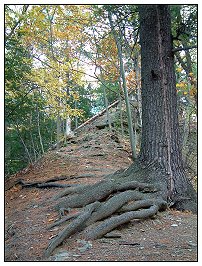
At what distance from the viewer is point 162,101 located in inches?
186

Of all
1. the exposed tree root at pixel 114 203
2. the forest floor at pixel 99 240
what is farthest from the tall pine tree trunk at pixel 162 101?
the forest floor at pixel 99 240

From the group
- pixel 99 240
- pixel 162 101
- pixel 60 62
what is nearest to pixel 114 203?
pixel 99 240

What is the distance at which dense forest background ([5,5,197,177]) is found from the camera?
5.83 meters

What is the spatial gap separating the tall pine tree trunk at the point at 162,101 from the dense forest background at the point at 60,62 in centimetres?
26

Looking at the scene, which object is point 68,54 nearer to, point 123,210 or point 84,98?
point 84,98

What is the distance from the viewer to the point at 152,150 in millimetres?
4781

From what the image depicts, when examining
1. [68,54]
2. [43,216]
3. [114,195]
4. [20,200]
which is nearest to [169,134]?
[114,195]

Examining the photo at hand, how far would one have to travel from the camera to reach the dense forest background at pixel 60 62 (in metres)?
5.83

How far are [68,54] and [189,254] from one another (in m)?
9.45

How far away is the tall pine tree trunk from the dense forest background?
0.87 feet

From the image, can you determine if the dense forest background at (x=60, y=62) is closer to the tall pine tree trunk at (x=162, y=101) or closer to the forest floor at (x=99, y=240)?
the tall pine tree trunk at (x=162, y=101)

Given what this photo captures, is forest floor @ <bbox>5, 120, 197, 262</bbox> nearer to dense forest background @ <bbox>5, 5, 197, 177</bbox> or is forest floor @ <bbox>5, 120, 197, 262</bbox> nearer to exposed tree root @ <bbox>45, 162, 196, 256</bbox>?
exposed tree root @ <bbox>45, 162, 196, 256</bbox>

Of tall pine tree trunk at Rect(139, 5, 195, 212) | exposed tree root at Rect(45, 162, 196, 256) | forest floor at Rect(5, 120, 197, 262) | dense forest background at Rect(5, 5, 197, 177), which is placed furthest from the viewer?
dense forest background at Rect(5, 5, 197, 177)

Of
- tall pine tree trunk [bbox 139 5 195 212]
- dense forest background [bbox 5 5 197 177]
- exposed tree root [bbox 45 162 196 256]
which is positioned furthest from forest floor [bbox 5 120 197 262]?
dense forest background [bbox 5 5 197 177]
